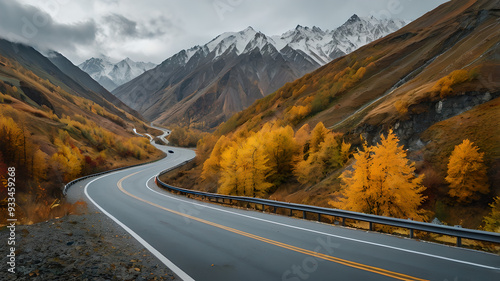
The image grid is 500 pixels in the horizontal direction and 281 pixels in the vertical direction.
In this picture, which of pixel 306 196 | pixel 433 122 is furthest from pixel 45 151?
pixel 433 122

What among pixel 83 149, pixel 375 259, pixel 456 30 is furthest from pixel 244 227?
pixel 456 30

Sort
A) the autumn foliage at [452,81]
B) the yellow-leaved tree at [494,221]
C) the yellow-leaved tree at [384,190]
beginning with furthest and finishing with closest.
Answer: the autumn foliage at [452,81], the yellow-leaved tree at [384,190], the yellow-leaved tree at [494,221]

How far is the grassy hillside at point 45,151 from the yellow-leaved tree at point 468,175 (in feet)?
102

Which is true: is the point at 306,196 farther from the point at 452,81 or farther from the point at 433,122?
the point at 452,81

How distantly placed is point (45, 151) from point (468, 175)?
217 ft

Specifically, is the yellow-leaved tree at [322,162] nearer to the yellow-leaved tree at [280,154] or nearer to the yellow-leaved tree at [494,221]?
the yellow-leaved tree at [280,154]

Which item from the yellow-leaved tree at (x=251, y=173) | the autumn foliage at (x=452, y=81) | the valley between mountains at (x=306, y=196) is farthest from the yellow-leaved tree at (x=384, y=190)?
the autumn foliage at (x=452, y=81)

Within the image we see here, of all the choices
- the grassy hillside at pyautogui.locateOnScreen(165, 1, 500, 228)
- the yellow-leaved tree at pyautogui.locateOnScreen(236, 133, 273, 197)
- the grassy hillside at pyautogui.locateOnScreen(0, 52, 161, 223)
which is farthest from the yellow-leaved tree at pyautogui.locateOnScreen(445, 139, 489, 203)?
the grassy hillside at pyautogui.locateOnScreen(0, 52, 161, 223)

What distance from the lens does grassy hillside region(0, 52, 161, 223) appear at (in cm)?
2397

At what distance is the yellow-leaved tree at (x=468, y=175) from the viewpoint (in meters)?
22.9

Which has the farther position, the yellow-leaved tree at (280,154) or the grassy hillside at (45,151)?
the yellow-leaved tree at (280,154)

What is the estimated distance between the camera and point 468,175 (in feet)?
76.1

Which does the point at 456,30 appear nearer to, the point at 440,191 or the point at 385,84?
the point at 385,84

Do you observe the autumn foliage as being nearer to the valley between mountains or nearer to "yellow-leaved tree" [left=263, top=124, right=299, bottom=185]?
the valley between mountains
